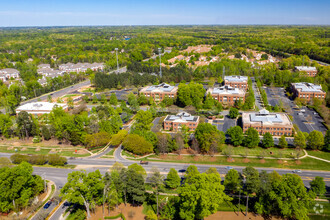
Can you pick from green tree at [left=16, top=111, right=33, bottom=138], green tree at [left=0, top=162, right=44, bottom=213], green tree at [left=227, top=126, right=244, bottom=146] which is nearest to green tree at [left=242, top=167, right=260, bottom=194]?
green tree at [left=227, top=126, right=244, bottom=146]

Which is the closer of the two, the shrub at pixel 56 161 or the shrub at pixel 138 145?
the shrub at pixel 56 161

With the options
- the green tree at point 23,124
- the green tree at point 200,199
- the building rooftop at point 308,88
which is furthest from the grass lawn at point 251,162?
the building rooftop at point 308,88

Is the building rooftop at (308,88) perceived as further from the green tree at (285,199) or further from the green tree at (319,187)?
the green tree at (285,199)

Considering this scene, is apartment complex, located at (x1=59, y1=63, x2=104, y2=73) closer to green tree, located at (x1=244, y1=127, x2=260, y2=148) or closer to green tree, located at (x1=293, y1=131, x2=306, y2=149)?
green tree, located at (x1=244, y1=127, x2=260, y2=148)

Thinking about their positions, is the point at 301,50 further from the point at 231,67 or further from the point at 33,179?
the point at 33,179

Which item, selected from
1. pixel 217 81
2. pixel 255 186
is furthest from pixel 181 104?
pixel 255 186

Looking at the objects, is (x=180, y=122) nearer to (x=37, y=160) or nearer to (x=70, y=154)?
(x=70, y=154)
